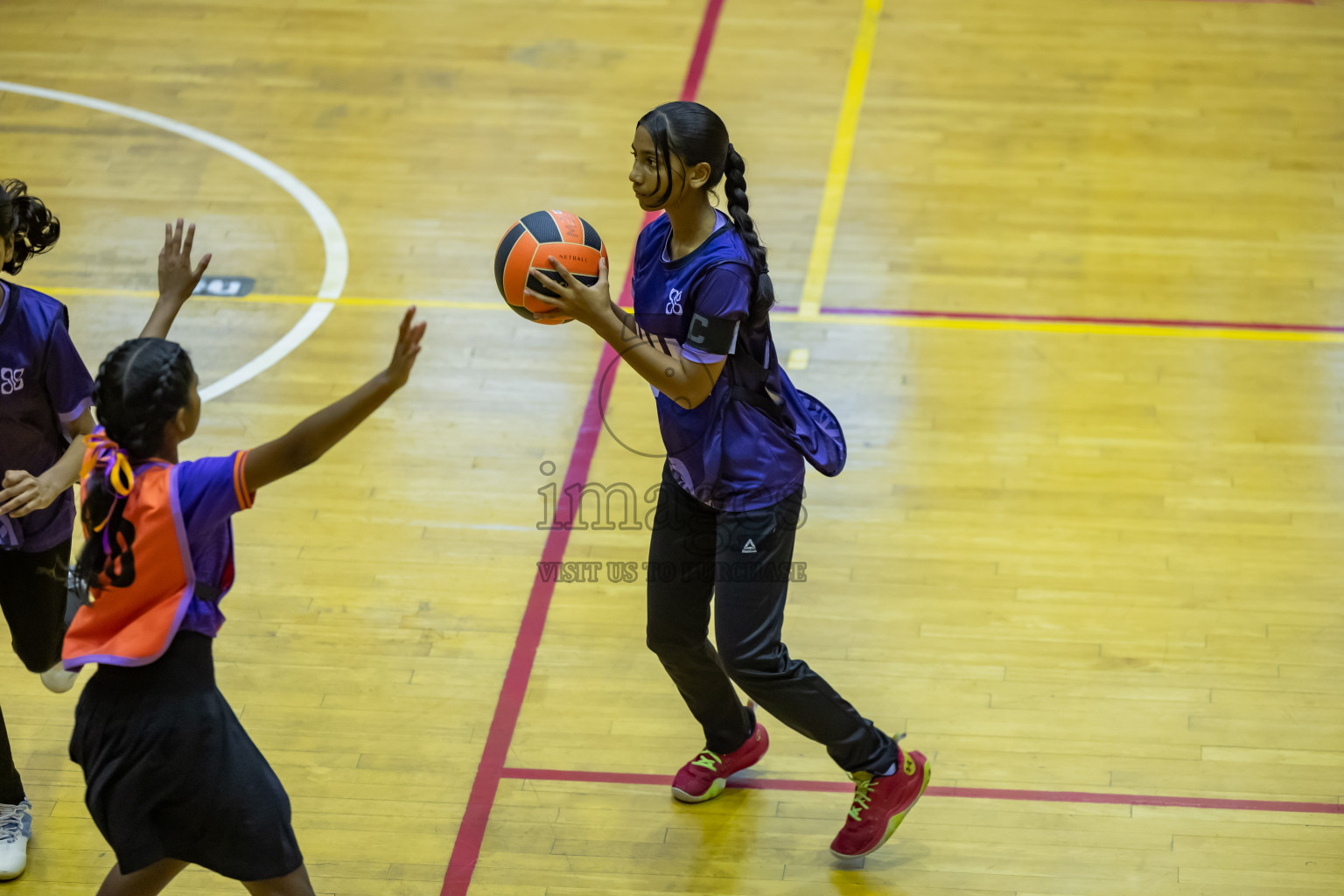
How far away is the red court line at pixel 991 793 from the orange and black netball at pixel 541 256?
148 centimetres

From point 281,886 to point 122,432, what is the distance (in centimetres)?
103

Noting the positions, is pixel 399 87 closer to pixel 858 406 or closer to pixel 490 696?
pixel 858 406

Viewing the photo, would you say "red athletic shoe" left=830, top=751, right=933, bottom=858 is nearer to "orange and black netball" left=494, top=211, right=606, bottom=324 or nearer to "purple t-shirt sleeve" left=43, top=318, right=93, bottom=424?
"orange and black netball" left=494, top=211, right=606, bottom=324

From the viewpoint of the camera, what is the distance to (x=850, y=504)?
17.8 ft

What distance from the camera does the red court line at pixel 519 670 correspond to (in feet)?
13.1

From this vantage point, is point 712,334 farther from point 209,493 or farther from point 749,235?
point 209,493

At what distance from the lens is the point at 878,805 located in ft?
12.6

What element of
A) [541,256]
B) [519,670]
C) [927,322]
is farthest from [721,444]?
[927,322]

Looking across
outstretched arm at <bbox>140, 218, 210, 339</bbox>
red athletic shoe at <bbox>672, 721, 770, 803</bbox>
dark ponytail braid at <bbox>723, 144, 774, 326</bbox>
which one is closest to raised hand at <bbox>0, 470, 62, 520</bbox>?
outstretched arm at <bbox>140, 218, 210, 339</bbox>

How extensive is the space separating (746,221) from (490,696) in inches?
77.2

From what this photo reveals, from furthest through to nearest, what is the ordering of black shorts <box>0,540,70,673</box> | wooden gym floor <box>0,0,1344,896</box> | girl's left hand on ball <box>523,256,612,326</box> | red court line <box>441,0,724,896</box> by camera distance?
wooden gym floor <box>0,0,1344,896</box>, red court line <box>441,0,724,896</box>, black shorts <box>0,540,70,673</box>, girl's left hand on ball <box>523,256,612,326</box>

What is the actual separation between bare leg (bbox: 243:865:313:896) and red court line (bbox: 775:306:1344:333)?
404cm

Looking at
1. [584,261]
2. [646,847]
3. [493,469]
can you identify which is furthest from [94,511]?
[493,469]

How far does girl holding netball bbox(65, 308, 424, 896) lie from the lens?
2762mm
